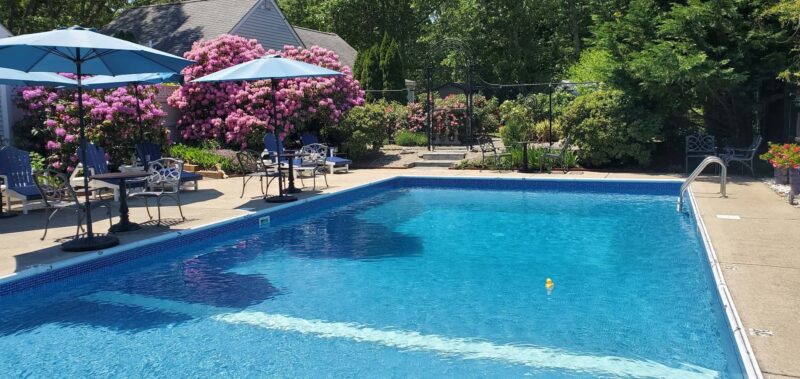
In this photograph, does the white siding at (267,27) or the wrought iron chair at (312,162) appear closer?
the wrought iron chair at (312,162)

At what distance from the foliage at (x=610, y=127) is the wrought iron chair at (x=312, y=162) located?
5624mm

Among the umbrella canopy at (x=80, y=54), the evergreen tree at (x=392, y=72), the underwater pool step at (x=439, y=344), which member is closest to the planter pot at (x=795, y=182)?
the underwater pool step at (x=439, y=344)

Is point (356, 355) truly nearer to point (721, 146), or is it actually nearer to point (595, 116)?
point (595, 116)

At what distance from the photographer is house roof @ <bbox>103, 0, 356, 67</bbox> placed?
21.7 metres

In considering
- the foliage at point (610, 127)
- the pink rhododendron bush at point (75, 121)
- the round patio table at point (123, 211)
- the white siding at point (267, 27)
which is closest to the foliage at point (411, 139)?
the foliage at point (610, 127)

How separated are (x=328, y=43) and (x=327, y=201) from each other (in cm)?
2122

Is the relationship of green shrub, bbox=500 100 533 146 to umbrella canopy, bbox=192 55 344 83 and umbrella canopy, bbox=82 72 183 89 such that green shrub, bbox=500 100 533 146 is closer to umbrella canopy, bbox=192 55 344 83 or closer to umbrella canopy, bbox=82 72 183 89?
umbrella canopy, bbox=192 55 344 83

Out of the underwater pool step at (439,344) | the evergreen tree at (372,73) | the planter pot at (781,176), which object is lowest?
the underwater pool step at (439,344)

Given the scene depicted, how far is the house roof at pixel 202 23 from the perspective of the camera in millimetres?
21688

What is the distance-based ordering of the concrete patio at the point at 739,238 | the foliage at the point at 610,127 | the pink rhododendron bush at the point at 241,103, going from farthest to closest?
the pink rhododendron bush at the point at 241,103 → the foliage at the point at 610,127 → the concrete patio at the point at 739,238

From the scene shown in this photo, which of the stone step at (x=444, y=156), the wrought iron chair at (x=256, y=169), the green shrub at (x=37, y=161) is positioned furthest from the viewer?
the stone step at (x=444, y=156)

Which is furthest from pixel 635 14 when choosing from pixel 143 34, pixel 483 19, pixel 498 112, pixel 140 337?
pixel 483 19

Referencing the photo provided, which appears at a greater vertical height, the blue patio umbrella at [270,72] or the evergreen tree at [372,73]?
the evergreen tree at [372,73]

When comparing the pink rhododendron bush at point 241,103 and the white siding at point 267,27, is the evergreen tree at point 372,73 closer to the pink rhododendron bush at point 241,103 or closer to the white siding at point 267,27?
the white siding at point 267,27
